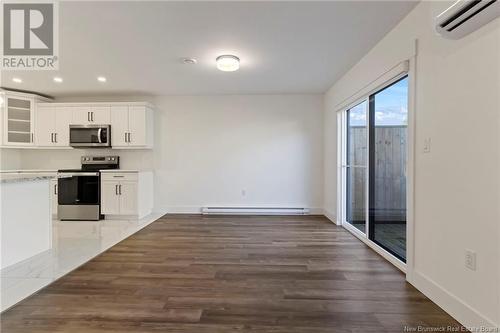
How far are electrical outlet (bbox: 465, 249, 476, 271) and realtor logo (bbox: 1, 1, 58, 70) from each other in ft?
12.4

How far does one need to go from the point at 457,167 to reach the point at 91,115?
18.9ft

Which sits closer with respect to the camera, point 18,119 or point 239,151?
point 18,119

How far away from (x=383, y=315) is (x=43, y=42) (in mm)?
4255

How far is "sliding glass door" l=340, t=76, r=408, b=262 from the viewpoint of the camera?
9.59 ft

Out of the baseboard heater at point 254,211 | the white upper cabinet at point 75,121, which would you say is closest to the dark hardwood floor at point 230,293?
the baseboard heater at point 254,211

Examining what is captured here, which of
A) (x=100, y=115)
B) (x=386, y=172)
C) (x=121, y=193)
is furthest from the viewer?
(x=100, y=115)

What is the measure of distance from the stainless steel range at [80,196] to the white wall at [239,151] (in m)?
1.15

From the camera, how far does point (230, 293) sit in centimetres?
228

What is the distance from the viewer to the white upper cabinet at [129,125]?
5.33 m

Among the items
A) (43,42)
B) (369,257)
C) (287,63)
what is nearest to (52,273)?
(43,42)

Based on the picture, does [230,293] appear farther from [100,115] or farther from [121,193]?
[100,115]

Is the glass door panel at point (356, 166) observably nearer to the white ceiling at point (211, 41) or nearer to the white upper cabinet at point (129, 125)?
the white ceiling at point (211, 41)

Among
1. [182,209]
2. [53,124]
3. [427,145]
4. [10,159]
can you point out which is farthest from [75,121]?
[427,145]

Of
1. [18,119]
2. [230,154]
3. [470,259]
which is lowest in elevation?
[470,259]
